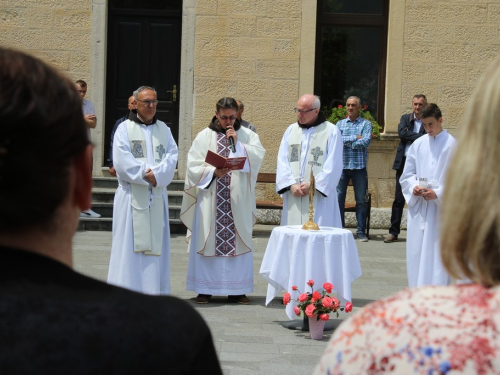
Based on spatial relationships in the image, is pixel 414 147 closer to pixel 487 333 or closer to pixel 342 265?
pixel 342 265

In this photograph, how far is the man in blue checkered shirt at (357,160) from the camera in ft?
41.3

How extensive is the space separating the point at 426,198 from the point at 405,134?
4689 mm

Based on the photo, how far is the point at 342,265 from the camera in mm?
7316

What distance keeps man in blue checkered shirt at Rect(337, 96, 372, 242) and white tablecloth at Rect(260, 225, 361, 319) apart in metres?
5.17

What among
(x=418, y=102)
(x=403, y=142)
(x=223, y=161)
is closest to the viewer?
(x=223, y=161)

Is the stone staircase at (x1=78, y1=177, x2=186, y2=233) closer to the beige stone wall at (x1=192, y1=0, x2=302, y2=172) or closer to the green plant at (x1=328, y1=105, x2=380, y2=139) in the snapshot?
the beige stone wall at (x1=192, y1=0, x2=302, y2=172)

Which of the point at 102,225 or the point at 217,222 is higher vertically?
the point at 217,222

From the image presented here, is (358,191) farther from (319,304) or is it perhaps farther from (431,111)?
(319,304)

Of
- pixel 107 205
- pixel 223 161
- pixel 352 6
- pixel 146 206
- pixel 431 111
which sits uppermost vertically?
pixel 352 6

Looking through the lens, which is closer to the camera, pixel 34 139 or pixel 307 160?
pixel 34 139

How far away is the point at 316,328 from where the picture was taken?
6.84 metres

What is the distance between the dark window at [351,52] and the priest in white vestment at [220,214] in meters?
5.74

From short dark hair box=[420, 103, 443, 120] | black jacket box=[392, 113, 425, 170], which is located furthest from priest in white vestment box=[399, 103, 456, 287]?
black jacket box=[392, 113, 425, 170]

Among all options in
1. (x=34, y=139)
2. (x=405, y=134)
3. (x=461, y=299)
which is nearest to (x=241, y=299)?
(x=405, y=134)
